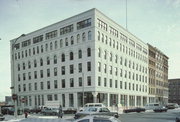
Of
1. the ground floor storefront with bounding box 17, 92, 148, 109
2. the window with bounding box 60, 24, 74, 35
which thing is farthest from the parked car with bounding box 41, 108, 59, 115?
the window with bounding box 60, 24, 74, 35

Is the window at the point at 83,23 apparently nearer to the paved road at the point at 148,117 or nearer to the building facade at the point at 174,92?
the paved road at the point at 148,117

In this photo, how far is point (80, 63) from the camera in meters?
52.1

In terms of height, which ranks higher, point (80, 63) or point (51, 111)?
point (80, 63)

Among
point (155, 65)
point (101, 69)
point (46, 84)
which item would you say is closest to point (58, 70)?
point (46, 84)

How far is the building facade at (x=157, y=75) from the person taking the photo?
8641cm

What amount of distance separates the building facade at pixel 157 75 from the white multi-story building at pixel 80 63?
15.7 m

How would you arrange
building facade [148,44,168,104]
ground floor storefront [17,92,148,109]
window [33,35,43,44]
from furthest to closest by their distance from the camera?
building facade [148,44,168,104] → window [33,35,43,44] → ground floor storefront [17,92,148,109]

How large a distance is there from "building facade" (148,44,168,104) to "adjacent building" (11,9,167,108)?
14990 millimetres

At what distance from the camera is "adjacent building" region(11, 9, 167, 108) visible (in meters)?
50.8

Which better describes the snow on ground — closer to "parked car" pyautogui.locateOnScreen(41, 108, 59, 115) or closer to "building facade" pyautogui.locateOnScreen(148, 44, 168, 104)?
"parked car" pyautogui.locateOnScreen(41, 108, 59, 115)

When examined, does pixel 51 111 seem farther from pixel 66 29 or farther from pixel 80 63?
pixel 66 29

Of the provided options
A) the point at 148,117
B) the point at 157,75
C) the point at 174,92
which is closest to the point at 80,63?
the point at 148,117

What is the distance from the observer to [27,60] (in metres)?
66.6

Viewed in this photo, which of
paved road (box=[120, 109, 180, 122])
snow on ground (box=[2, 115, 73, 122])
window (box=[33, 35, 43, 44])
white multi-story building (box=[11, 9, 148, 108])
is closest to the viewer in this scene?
snow on ground (box=[2, 115, 73, 122])
